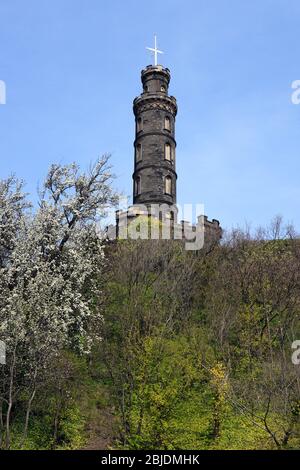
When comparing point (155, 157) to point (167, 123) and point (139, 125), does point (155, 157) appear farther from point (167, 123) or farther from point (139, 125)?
point (139, 125)

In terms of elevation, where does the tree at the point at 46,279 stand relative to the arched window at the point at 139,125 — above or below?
below

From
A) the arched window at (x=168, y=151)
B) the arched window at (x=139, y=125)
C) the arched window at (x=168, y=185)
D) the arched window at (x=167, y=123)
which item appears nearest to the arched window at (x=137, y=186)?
the arched window at (x=168, y=185)

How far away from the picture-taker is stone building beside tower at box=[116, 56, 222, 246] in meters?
45.7

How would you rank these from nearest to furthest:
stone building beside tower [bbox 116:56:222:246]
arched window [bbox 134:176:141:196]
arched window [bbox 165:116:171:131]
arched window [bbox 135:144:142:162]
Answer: stone building beside tower [bbox 116:56:222:246]
arched window [bbox 134:176:141:196]
arched window [bbox 135:144:142:162]
arched window [bbox 165:116:171:131]

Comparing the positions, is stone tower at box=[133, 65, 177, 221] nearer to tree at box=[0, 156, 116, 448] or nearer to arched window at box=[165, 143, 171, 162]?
arched window at box=[165, 143, 171, 162]

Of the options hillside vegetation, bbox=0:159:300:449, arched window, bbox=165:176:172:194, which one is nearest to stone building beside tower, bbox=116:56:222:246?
arched window, bbox=165:176:172:194

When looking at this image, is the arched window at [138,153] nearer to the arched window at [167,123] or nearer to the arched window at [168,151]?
the arched window at [168,151]

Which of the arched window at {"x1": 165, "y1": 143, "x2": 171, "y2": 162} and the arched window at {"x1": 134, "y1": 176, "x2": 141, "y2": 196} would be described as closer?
the arched window at {"x1": 134, "y1": 176, "x2": 141, "y2": 196}

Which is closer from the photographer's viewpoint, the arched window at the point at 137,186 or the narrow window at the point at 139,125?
the arched window at the point at 137,186

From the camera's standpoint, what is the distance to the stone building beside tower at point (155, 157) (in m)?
45.7

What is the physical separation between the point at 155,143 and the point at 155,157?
4.78 feet

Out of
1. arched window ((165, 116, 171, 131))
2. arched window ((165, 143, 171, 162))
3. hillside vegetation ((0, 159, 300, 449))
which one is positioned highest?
arched window ((165, 116, 171, 131))

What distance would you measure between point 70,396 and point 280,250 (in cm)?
2050

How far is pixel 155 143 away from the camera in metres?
50.0
